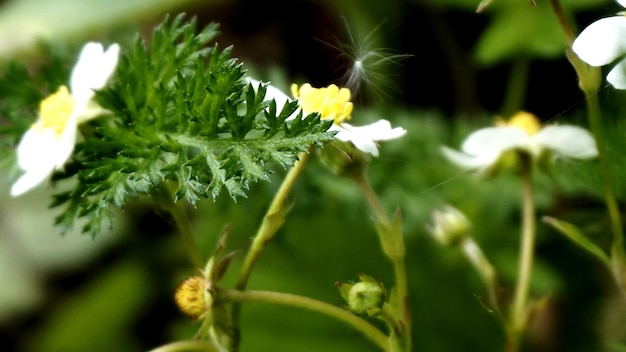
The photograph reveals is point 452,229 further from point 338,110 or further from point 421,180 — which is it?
point 421,180

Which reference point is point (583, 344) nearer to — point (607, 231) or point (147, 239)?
point (607, 231)

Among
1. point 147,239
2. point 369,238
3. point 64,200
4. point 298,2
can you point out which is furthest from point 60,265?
point 64,200

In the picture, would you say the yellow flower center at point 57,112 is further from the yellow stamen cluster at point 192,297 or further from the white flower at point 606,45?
the white flower at point 606,45

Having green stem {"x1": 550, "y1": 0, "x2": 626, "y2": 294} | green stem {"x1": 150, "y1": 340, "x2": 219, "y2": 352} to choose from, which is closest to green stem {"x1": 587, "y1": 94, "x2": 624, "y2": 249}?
green stem {"x1": 550, "y1": 0, "x2": 626, "y2": 294}

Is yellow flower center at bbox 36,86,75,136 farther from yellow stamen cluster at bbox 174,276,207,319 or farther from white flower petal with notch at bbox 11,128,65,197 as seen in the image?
yellow stamen cluster at bbox 174,276,207,319

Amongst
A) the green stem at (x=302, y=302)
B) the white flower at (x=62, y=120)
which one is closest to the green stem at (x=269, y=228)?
the green stem at (x=302, y=302)

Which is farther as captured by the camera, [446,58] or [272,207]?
[446,58]
